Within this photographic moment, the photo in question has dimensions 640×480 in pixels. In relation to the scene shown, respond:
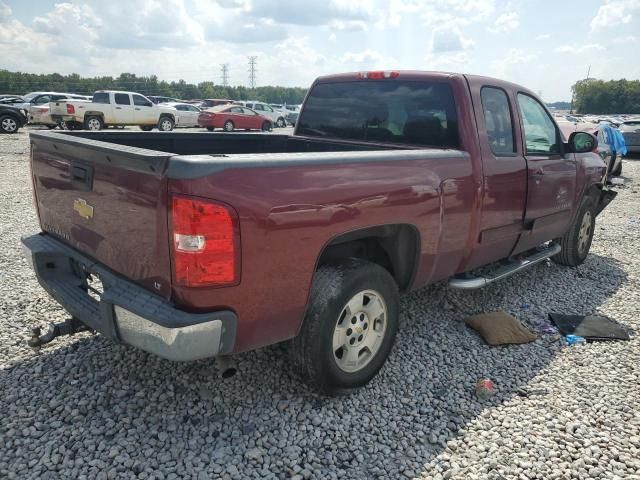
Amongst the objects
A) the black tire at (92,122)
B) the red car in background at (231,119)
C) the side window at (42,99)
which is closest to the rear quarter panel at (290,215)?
the black tire at (92,122)

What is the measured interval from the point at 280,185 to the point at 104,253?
110 cm

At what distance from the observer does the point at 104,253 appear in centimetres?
268

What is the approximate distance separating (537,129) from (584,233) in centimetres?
194

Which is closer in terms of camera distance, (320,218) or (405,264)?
(320,218)

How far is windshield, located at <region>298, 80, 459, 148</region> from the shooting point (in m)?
3.70

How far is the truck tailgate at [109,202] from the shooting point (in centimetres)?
224

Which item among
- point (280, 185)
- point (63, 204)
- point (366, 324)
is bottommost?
point (366, 324)

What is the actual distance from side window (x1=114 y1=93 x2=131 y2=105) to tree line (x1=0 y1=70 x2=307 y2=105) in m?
44.0

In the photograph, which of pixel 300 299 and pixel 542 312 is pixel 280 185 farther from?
pixel 542 312

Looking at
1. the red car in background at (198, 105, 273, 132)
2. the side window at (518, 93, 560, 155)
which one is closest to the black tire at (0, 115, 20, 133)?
the red car in background at (198, 105, 273, 132)

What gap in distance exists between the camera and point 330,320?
2.78 meters

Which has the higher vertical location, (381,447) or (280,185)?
(280,185)

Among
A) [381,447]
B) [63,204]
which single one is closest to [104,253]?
[63,204]

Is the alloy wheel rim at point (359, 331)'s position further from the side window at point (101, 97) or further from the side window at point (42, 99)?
the side window at point (42, 99)
